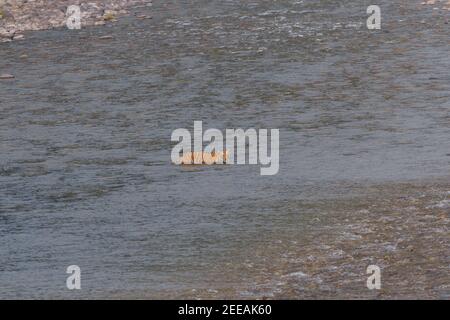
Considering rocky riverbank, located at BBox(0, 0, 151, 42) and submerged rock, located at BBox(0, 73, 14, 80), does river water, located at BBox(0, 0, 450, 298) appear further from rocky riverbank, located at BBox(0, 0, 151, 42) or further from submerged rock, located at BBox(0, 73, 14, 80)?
rocky riverbank, located at BBox(0, 0, 151, 42)

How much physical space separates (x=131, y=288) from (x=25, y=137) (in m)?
6.39

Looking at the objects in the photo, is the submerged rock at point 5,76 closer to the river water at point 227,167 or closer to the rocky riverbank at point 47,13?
the river water at point 227,167

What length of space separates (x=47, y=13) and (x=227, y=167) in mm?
14337

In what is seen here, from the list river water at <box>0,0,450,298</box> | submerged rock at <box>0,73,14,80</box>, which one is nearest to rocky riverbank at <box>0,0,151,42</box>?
river water at <box>0,0,450,298</box>

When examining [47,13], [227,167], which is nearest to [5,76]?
[47,13]

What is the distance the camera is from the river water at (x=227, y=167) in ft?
30.9

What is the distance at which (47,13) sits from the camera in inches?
1034

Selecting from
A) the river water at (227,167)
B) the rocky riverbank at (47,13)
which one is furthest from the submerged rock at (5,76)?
the rocky riverbank at (47,13)

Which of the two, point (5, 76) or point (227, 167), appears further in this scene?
point (5, 76)

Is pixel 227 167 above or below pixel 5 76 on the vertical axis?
below

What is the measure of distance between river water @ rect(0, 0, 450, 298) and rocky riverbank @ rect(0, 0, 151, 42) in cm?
161

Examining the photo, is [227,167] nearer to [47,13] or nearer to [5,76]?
[5,76]

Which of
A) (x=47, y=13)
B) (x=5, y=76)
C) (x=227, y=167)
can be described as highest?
(x=47, y=13)
